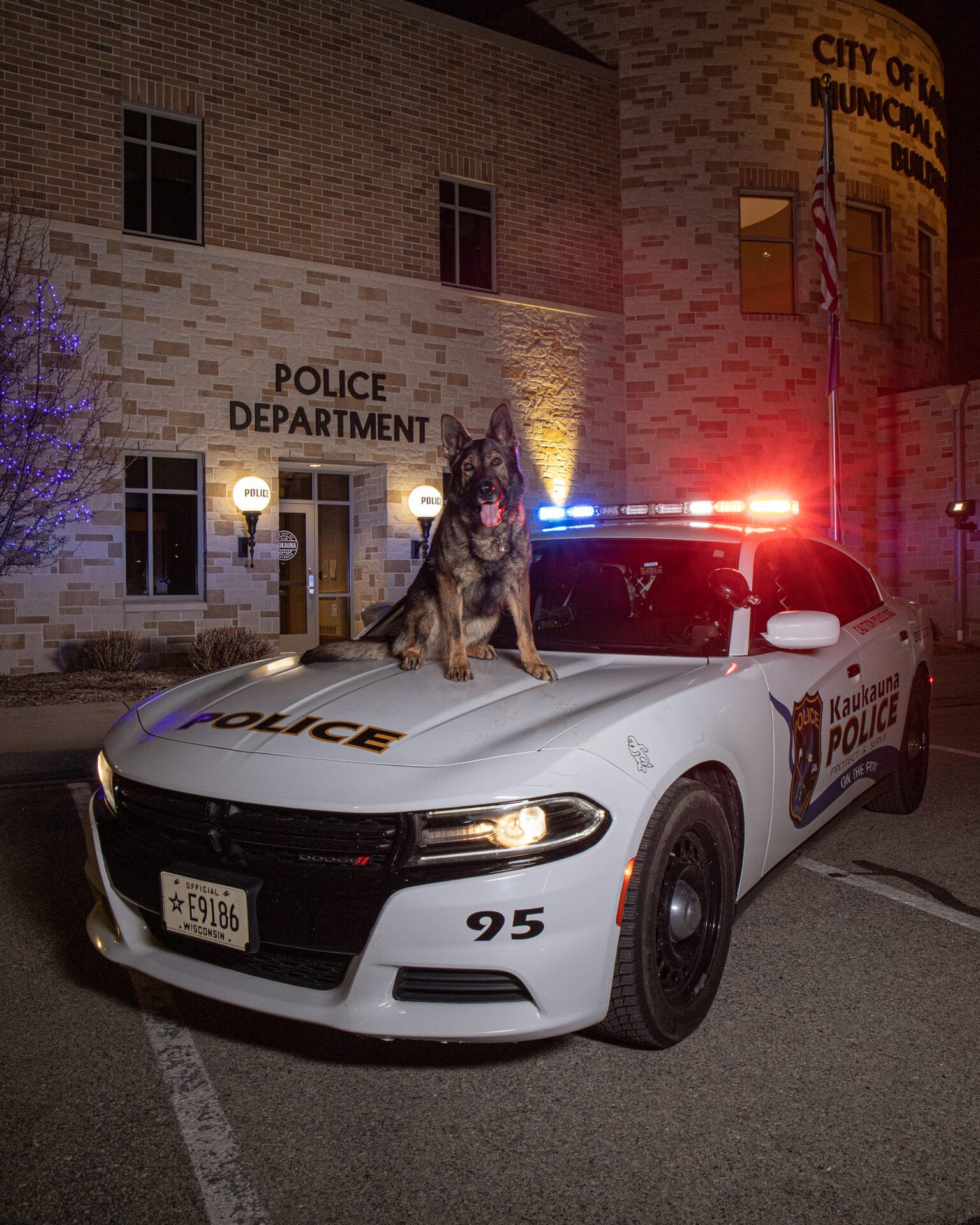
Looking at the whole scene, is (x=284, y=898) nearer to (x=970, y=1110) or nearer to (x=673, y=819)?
(x=673, y=819)

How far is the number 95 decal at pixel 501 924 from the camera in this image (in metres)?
2.49

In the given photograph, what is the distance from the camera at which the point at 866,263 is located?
754 inches

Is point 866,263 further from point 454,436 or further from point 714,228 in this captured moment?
point 454,436

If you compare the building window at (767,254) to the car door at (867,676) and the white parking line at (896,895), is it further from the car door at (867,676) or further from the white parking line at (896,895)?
the white parking line at (896,895)

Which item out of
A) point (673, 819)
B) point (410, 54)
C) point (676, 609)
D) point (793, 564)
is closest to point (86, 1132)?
point (673, 819)

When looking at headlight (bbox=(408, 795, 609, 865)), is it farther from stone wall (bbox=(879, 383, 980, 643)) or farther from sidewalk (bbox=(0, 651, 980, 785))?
stone wall (bbox=(879, 383, 980, 643))

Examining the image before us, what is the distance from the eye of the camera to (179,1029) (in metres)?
3.16

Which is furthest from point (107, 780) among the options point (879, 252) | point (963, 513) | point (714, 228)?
point (879, 252)

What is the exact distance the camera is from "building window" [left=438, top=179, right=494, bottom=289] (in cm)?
1576

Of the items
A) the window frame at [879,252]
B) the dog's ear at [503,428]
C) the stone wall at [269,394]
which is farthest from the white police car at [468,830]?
the window frame at [879,252]

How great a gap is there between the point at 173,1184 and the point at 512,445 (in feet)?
9.60

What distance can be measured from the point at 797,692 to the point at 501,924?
6.14ft

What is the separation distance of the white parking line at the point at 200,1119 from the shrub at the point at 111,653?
9.58 m

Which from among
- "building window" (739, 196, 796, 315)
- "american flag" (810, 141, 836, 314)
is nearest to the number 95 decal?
"american flag" (810, 141, 836, 314)
